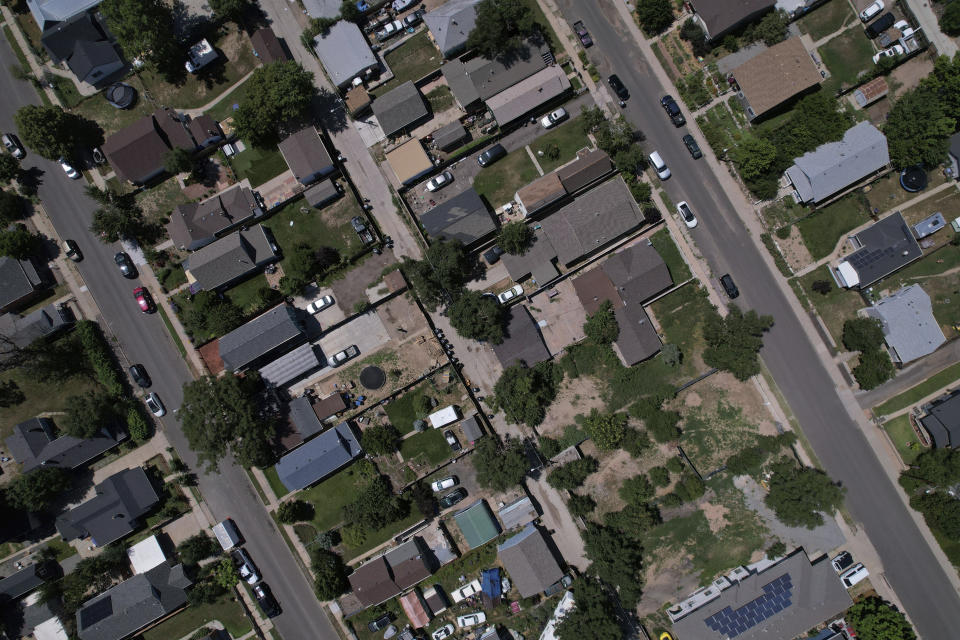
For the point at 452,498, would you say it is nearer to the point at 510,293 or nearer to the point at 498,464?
the point at 498,464

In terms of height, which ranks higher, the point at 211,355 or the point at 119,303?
the point at 119,303

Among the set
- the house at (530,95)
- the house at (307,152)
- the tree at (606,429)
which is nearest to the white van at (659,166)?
the house at (530,95)

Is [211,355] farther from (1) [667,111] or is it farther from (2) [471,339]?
(1) [667,111]

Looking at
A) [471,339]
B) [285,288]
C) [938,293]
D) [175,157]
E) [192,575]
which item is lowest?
[938,293]

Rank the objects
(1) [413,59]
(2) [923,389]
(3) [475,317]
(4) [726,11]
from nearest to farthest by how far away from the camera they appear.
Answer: (3) [475,317] → (4) [726,11] → (2) [923,389] → (1) [413,59]

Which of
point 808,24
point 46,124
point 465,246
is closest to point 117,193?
point 46,124

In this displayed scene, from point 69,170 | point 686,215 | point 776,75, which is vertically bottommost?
point 686,215

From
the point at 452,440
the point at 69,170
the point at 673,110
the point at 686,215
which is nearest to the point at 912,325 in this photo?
the point at 686,215
